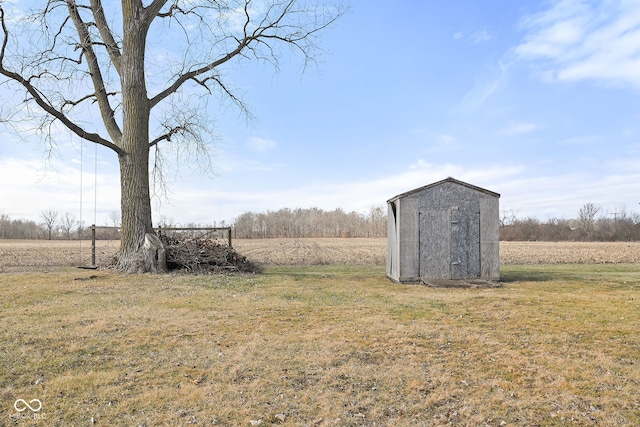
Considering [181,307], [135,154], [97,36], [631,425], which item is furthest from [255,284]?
[97,36]

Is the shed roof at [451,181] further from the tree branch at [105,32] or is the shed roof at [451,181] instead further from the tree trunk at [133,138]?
the tree branch at [105,32]

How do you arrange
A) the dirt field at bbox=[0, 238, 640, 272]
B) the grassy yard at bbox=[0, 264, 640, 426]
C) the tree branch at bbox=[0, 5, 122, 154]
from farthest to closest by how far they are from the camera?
1. the dirt field at bbox=[0, 238, 640, 272]
2. the tree branch at bbox=[0, 5, 122, 154]
3. the grassy yard at bbox=[0, 264, 640, 426]

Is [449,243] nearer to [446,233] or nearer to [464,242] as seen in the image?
[446,233]

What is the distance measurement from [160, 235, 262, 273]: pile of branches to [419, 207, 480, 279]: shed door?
6.18 m

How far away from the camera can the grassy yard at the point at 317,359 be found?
14.5ft

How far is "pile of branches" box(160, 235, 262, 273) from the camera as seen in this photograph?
15.5m

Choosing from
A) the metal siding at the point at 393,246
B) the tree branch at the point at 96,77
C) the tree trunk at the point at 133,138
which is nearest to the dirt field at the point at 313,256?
the tree trunk at the point at 133,138

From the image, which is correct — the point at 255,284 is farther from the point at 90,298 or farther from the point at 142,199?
the point at 142,199

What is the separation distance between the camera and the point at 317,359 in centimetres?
593

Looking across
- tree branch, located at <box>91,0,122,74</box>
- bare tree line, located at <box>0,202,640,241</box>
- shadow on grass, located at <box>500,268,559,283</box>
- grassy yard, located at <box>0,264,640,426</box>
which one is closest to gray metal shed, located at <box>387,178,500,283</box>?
shadow on grass, located at <box>500,268,559,283</box>

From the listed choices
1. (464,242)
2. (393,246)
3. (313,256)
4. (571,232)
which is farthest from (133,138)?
(571,232)

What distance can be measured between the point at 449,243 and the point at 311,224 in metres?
77.5

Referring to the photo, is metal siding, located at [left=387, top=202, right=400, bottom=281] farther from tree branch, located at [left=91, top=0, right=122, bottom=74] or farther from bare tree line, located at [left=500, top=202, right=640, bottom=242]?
A: bare tree line, located at [left=500, top=202, right=640, bottom=242]

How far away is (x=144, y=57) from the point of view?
15.9 meters
